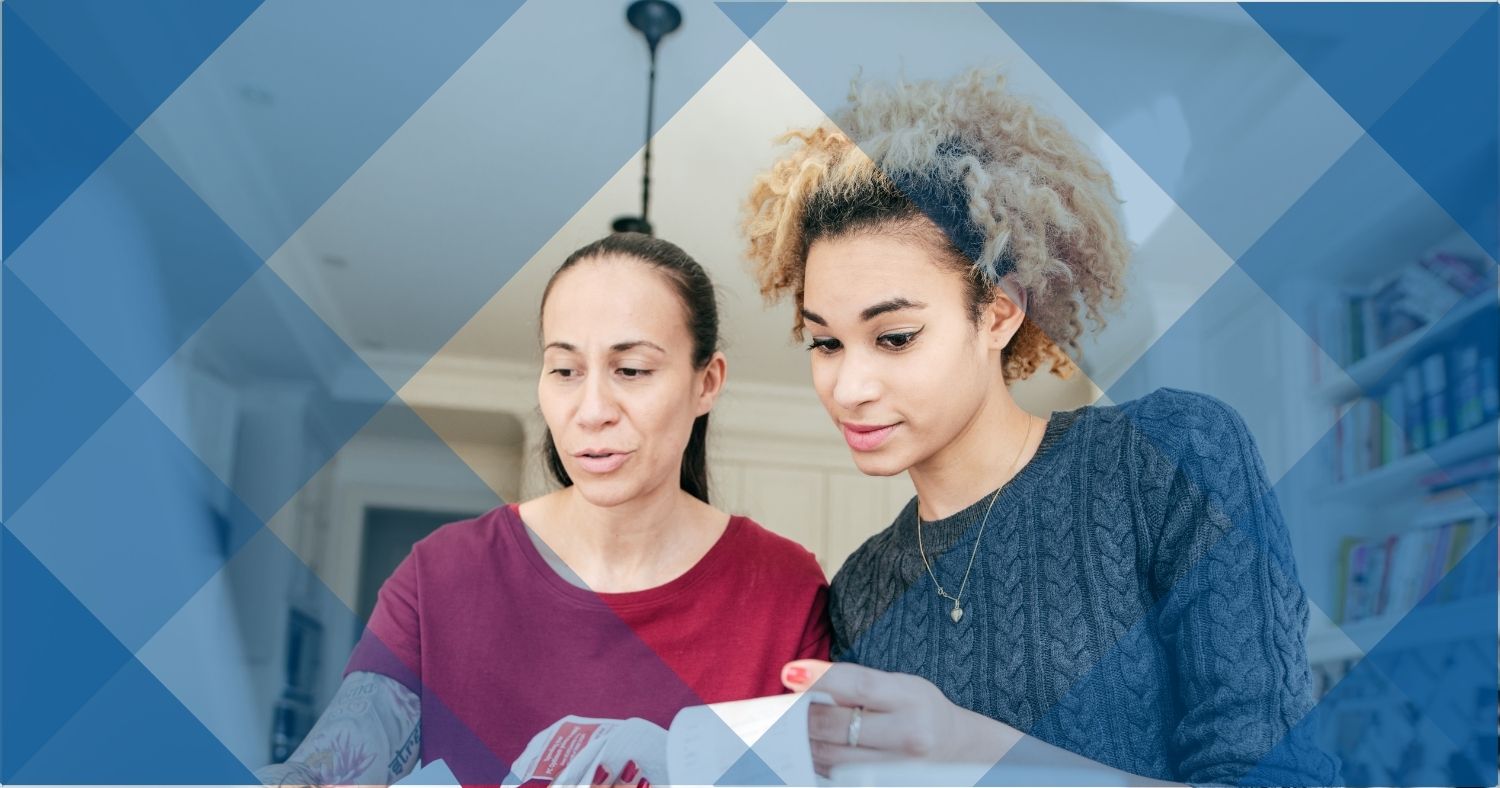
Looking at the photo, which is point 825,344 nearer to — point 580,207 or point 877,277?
point 877,277

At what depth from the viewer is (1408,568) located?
94.1 inches

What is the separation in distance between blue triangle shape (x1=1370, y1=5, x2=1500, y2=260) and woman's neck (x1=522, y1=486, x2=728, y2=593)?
6.05ft

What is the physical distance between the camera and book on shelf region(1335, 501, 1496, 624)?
7.24ft

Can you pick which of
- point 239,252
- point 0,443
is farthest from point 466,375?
point 0,443

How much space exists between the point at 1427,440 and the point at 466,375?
11.8 feet

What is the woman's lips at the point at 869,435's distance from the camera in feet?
3.17

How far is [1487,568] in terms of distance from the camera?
7.12ft

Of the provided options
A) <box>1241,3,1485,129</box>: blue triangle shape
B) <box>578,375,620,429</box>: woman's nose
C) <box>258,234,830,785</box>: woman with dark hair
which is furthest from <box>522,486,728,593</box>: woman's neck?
<box>1241,3,1485,129</box>: blue triangle shape

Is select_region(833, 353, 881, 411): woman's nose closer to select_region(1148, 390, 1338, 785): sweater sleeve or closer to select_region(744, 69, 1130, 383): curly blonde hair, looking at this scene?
select_region(744, 69, 1130, 383): curly blonde hair

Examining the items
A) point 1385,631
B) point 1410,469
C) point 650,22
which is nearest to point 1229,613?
point 1410,469

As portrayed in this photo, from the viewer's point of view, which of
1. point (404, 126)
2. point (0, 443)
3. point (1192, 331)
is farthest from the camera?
point (1192, 331)

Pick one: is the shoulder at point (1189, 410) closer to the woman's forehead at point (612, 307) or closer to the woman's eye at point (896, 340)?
the woman's eye at point (896, 340)

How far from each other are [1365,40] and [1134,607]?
192 centimetres

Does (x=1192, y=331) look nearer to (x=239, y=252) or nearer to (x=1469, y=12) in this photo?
(x=1469, y=12)
